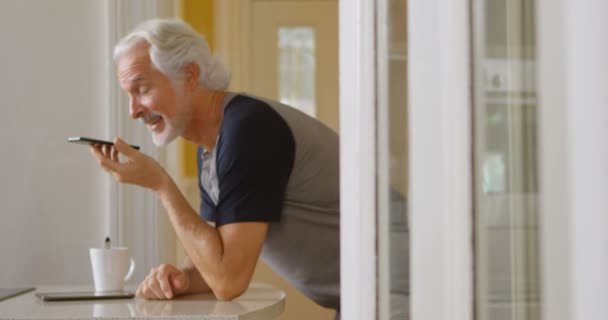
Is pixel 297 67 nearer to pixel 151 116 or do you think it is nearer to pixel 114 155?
pixel 151 116

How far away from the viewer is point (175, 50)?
6.23 ft

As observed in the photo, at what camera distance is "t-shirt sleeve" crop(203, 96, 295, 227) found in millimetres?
1676

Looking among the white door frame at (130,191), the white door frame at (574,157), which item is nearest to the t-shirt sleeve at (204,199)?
the white door frame at (130,191)

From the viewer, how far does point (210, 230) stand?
5.65 feet

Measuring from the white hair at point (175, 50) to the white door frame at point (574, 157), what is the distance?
142cm

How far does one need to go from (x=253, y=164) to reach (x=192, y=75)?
33cm

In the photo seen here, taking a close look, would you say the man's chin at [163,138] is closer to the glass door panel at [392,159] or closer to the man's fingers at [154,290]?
the man's fingers at [154,290]

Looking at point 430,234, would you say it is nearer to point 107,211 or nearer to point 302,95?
point 107,211

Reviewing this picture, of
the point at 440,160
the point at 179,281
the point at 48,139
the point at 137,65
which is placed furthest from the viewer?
the point at 48,139

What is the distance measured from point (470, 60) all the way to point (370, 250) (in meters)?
0.31

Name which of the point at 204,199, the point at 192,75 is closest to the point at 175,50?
the point at 192,75

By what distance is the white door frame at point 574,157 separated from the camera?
451 millimetres

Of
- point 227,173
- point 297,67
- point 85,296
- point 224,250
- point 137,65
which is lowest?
point 85,296

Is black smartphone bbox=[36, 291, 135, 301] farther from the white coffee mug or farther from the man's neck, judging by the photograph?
the man's neck
